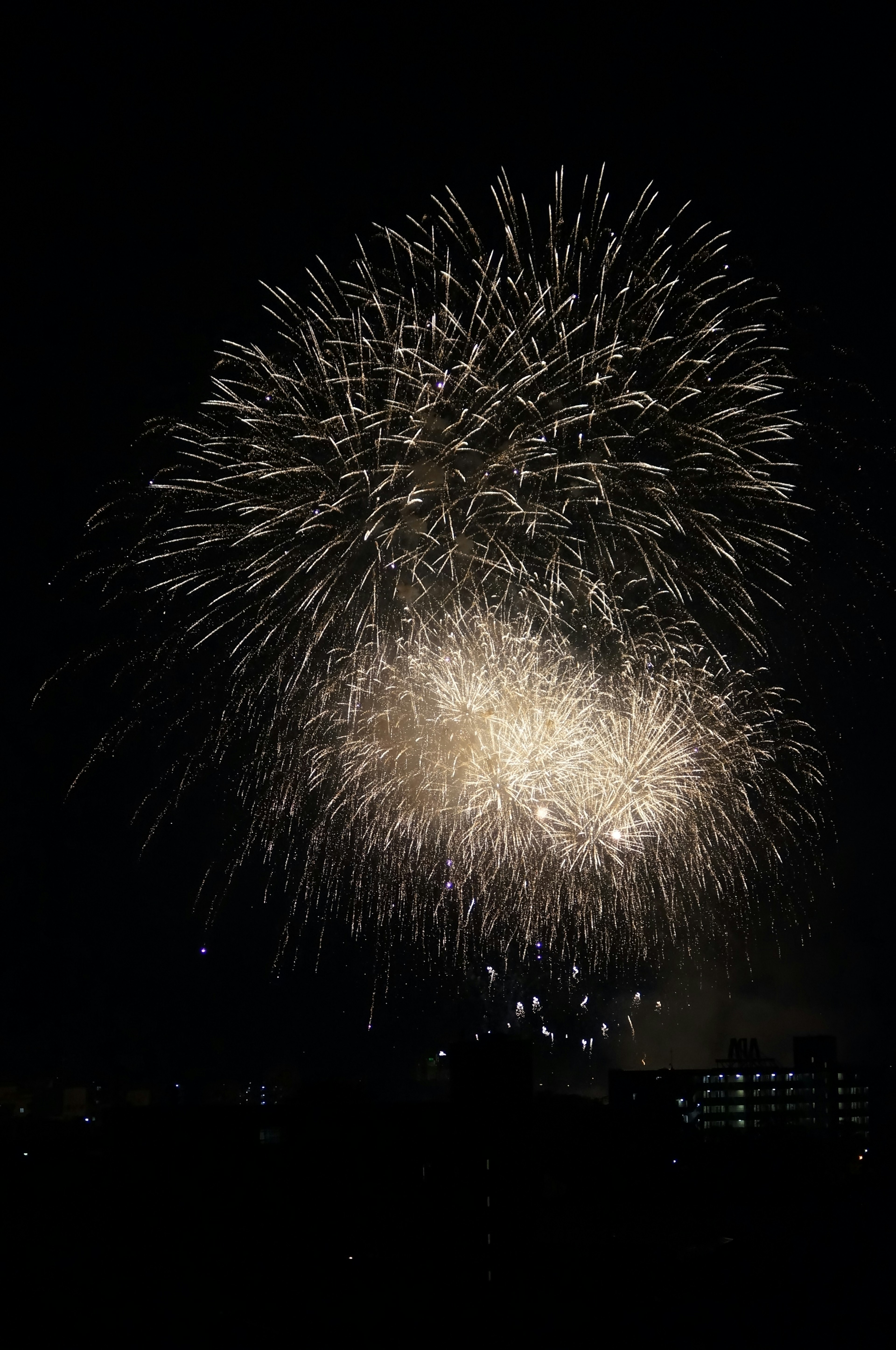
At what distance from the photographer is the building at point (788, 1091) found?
101 m

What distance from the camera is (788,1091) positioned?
117375 mm

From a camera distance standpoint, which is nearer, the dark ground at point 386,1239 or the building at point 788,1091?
the dark ground at point 386,1239

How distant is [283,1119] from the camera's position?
24.8 m

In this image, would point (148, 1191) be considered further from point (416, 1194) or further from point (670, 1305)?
point (670, 1305)

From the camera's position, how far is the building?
333ft

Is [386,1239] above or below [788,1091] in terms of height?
below

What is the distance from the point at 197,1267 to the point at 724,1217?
1561cm

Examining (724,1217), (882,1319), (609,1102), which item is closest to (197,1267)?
(882,1319)

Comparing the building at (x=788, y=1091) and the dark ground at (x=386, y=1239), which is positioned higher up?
the building at (x=788, y=1091)

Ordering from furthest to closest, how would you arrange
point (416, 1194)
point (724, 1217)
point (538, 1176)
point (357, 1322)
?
1. point (724, 1217)
2. point (416, 1194)
3. point (538, 1176)
4. point (357, 1322)

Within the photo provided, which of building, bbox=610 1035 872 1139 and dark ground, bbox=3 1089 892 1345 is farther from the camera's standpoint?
building, bbox=610 1035 872 1139

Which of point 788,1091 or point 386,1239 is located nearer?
point 386,1239

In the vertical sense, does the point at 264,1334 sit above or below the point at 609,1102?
below

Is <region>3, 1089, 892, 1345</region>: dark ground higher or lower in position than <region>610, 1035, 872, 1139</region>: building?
lower
